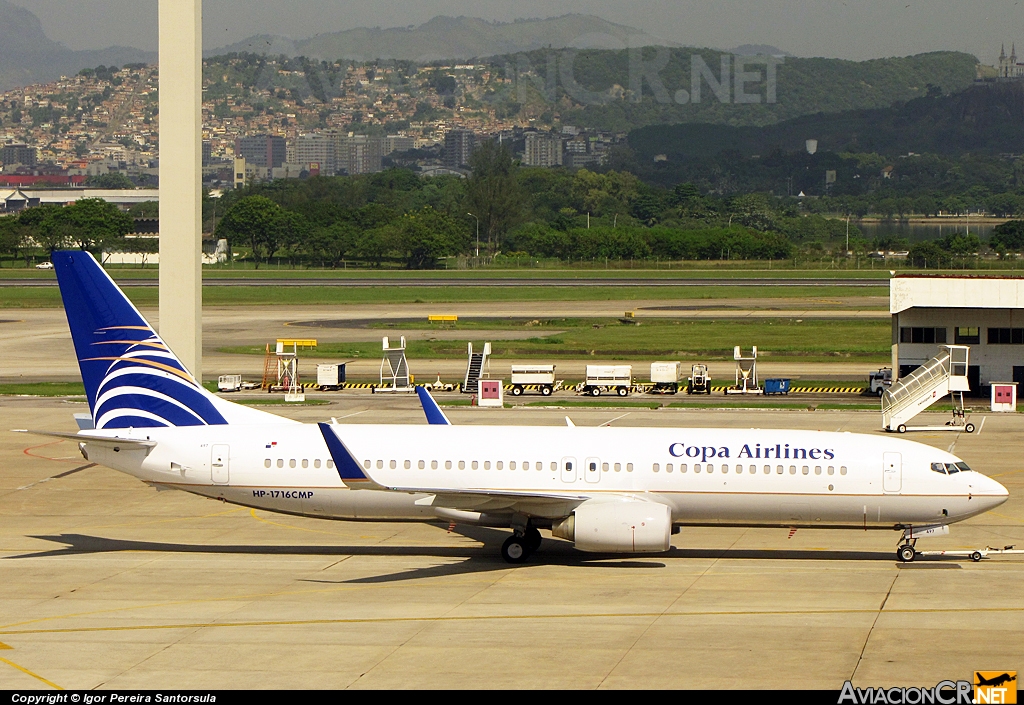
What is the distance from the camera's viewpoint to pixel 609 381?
6744cm

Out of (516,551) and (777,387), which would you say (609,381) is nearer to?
(777,387)

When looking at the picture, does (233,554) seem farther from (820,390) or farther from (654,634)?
(820,390)

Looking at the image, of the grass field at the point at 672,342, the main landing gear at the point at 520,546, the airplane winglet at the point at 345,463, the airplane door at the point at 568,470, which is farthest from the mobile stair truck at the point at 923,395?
the airplane winglet at the point at 345,463

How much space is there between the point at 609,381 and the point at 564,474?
120 feet

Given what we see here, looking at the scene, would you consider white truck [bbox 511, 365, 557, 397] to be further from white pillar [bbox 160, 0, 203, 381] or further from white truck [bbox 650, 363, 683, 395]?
white pillar [bbox 160, 0, 203, 381]

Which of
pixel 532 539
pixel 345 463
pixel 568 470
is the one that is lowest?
pixel 532 539

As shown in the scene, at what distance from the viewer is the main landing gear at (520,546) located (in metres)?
31.4

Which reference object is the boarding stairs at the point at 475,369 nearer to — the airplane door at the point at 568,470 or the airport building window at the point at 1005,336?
the airport building window at the point at 1005,336

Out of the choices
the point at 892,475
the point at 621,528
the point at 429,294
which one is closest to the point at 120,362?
the point at 621,528

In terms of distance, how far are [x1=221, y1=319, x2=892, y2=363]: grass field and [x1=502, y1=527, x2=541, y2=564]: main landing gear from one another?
165 ft

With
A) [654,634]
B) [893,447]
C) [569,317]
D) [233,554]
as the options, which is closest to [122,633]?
[233,554]

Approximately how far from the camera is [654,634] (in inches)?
974

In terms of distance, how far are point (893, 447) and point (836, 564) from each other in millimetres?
3394

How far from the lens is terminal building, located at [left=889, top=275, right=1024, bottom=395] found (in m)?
65.1
